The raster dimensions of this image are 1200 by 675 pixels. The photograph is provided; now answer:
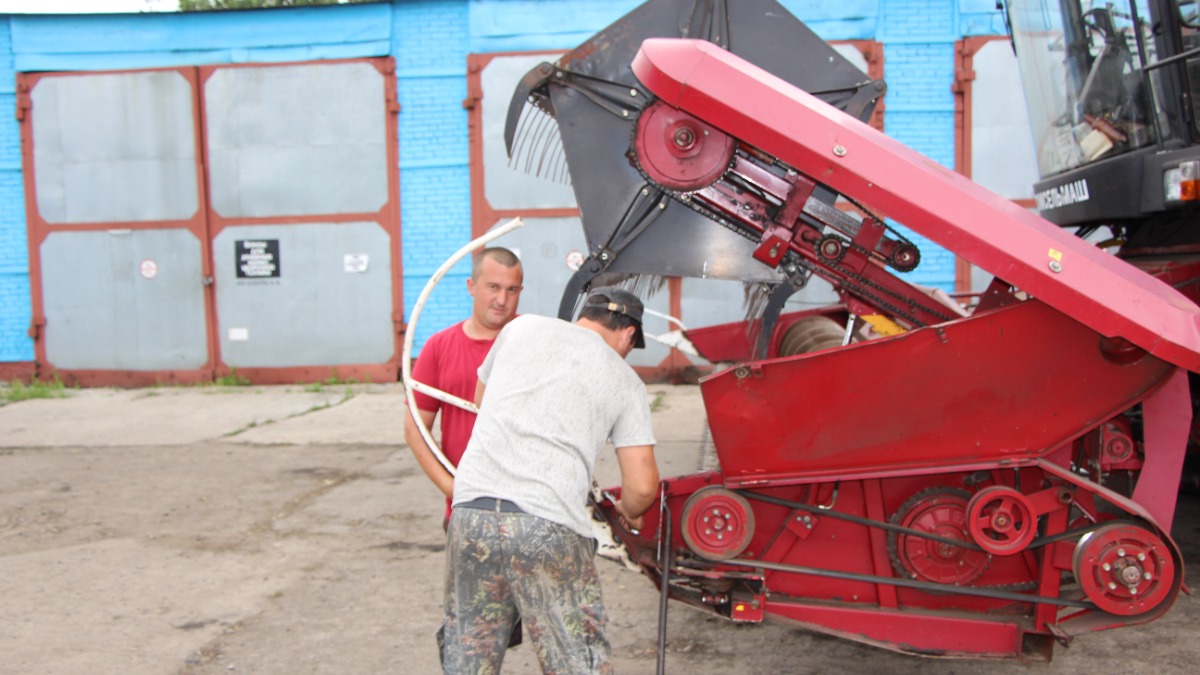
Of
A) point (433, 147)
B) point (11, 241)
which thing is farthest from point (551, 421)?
point (11, 241)

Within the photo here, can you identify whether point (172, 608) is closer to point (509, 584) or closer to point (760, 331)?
point (509, 584)

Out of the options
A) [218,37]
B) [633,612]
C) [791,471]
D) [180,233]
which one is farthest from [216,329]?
[791,471]

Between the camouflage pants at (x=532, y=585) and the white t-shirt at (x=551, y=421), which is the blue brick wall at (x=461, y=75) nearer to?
the white t-shirt at (x=551, y=421)

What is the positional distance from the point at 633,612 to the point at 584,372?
197 cm

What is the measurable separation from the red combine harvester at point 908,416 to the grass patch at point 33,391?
921 cm

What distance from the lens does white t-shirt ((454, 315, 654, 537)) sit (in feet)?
8.20

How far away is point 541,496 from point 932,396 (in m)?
1.20

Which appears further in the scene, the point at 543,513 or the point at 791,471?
the point at 791,471

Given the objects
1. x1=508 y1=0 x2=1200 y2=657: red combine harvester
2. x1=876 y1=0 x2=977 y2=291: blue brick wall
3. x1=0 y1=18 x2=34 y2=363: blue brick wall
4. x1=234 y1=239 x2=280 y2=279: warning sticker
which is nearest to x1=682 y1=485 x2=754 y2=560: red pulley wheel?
x1=508 y1=0 x2=1200 y2=657: red combine harvester

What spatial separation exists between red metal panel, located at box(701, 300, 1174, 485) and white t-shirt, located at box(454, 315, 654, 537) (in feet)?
1.29

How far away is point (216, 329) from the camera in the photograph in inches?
428

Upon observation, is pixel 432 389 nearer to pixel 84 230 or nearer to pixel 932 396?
pixel 932 396

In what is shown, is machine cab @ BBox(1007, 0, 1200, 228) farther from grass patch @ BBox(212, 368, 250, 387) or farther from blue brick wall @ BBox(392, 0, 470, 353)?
grass patch @ BBox(212, 368, 250, 387)

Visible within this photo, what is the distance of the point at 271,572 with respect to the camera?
4.78 m
